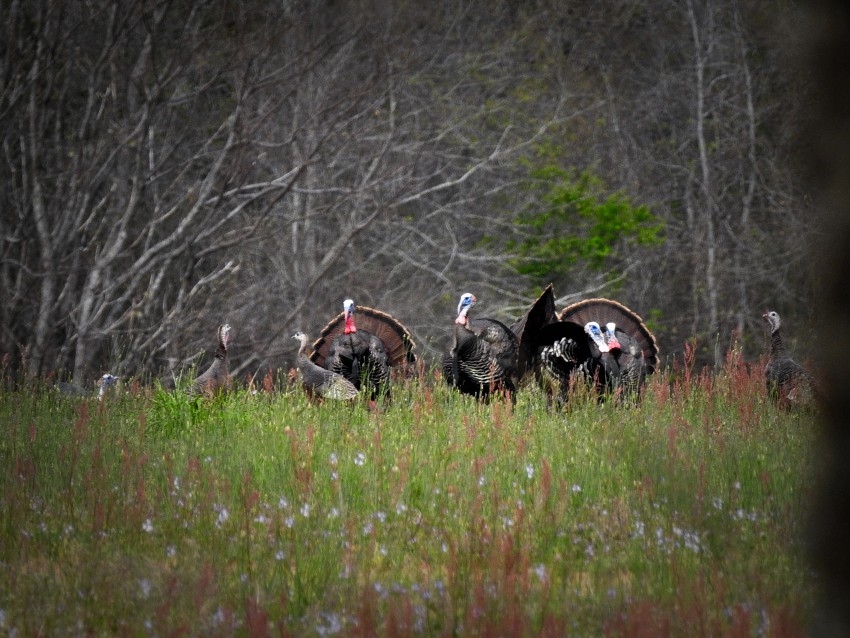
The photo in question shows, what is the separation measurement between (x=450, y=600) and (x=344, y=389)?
476 cm

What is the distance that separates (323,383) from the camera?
26.7ft

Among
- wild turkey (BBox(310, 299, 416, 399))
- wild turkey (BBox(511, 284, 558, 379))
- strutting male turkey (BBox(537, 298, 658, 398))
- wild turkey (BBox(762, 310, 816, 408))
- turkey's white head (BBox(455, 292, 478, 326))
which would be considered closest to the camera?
wild turkey (BBox(762, 310, 816, 408))

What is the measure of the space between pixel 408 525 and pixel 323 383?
12.5 feet

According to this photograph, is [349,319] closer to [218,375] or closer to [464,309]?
[464,309]

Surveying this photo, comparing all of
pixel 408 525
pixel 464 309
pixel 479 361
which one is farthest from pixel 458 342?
pixel 408 525

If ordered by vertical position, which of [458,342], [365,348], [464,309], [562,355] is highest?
[464,309]

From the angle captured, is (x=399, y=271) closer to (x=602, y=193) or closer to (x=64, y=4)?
(x=602, y=193)

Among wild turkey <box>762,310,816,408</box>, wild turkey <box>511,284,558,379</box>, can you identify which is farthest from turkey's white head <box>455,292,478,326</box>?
wild turkey <box>762,310,816,408</box>

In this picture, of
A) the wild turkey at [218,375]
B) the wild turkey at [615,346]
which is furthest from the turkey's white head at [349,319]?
the wild turkey at [615,346]

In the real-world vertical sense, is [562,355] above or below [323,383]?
above

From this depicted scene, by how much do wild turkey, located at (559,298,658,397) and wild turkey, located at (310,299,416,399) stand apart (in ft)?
5.05

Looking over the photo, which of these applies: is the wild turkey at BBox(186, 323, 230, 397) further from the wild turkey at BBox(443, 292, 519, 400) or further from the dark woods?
the dark woods

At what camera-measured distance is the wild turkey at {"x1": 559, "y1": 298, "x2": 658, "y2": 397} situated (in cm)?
814

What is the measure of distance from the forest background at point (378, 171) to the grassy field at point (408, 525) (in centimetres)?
450
